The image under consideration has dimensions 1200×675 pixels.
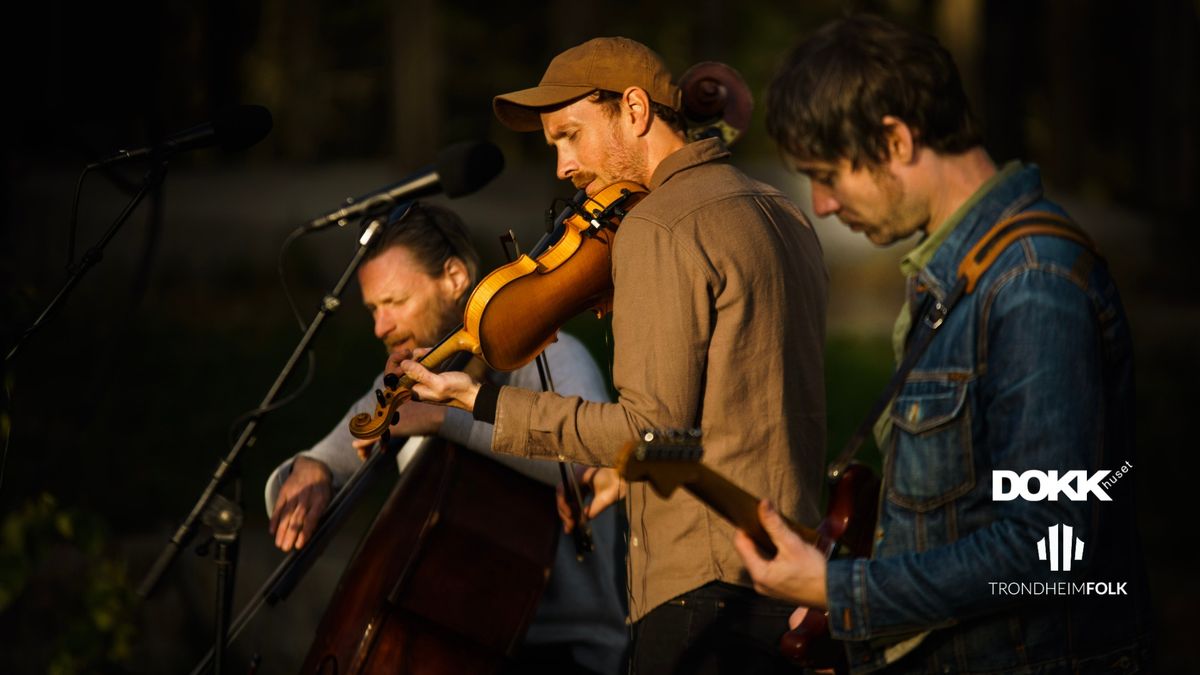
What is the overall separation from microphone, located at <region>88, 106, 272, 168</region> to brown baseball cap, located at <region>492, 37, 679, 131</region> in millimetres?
675

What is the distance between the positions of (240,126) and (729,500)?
5.15ft

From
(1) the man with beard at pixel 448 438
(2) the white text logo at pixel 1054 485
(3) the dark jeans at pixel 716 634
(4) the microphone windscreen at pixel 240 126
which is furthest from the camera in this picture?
(1) the man with beard at pixel 448 438

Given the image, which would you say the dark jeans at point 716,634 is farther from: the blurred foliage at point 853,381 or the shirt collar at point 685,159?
the blurred foliage at point 853,381

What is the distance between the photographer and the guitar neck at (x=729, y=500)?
211cm

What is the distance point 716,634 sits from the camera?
2633 millimetres

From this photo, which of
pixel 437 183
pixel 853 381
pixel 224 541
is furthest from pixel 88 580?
pixel 853 381

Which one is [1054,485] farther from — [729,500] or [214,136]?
[214,136]

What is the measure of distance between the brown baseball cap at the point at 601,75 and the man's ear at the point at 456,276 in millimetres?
814

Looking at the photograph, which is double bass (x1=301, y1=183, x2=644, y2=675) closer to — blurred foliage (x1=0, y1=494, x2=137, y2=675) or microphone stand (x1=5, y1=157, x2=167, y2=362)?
microphone stand (x1=5, y1=157, x2=167, y2=362)

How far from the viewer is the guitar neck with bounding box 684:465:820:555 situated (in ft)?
6.92

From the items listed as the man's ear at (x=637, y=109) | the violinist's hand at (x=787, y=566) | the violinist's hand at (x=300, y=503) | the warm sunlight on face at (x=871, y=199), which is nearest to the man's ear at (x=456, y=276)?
the violinist's hand at (x=300, y=503)

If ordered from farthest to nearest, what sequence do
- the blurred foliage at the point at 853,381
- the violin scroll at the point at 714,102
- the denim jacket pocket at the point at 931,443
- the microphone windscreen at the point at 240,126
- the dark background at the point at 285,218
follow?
the blurred foliage at the point at 853,381, the dark background at the point at 285,218, the microphone windscreen at the point at 240,126, the violin scroll at the point at 714,102, the denim jacket pocket at the point at 931,443

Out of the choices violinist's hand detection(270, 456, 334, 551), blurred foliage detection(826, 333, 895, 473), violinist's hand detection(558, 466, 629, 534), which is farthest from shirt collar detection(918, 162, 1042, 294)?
blurred foliage detection(826, 333, 895, 473)

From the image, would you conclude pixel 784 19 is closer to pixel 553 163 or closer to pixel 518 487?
pixel 553 163
